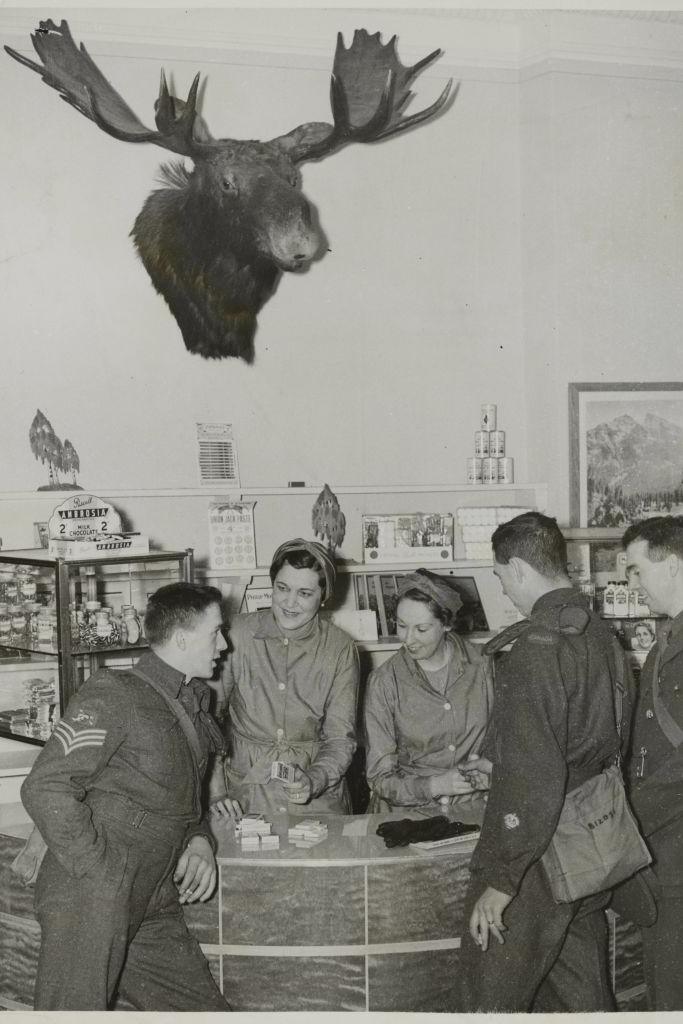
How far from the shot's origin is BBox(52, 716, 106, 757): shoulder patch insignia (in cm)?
279

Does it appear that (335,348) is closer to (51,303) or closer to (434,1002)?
(51,303)

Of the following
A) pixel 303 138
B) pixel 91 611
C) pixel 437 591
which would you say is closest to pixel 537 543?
pixel 437 591

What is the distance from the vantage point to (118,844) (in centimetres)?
286

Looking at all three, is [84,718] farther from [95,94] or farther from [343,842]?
[95,94]

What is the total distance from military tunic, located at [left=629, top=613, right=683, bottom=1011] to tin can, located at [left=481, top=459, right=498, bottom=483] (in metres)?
2.17

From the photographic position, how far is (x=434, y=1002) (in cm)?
326

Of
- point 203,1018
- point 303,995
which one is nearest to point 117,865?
point 203,1018

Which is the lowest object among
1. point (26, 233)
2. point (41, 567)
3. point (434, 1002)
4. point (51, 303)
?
point (434, 1002)

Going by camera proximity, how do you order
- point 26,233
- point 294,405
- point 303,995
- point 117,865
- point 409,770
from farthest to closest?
point 294,405, point 26,233, point 409,770, point 303,995, point 117,865

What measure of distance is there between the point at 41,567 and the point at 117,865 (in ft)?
5.28

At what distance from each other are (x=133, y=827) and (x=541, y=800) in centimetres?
116

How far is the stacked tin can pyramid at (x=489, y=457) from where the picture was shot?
18.1 ft

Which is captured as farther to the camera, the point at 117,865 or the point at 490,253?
the point at 490,253

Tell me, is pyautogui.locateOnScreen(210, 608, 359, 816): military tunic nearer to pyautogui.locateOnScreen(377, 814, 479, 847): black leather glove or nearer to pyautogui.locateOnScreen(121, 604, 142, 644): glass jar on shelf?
pyautogui.locateOnScreen(121, 604, 142, 644): glass jar on shelf
